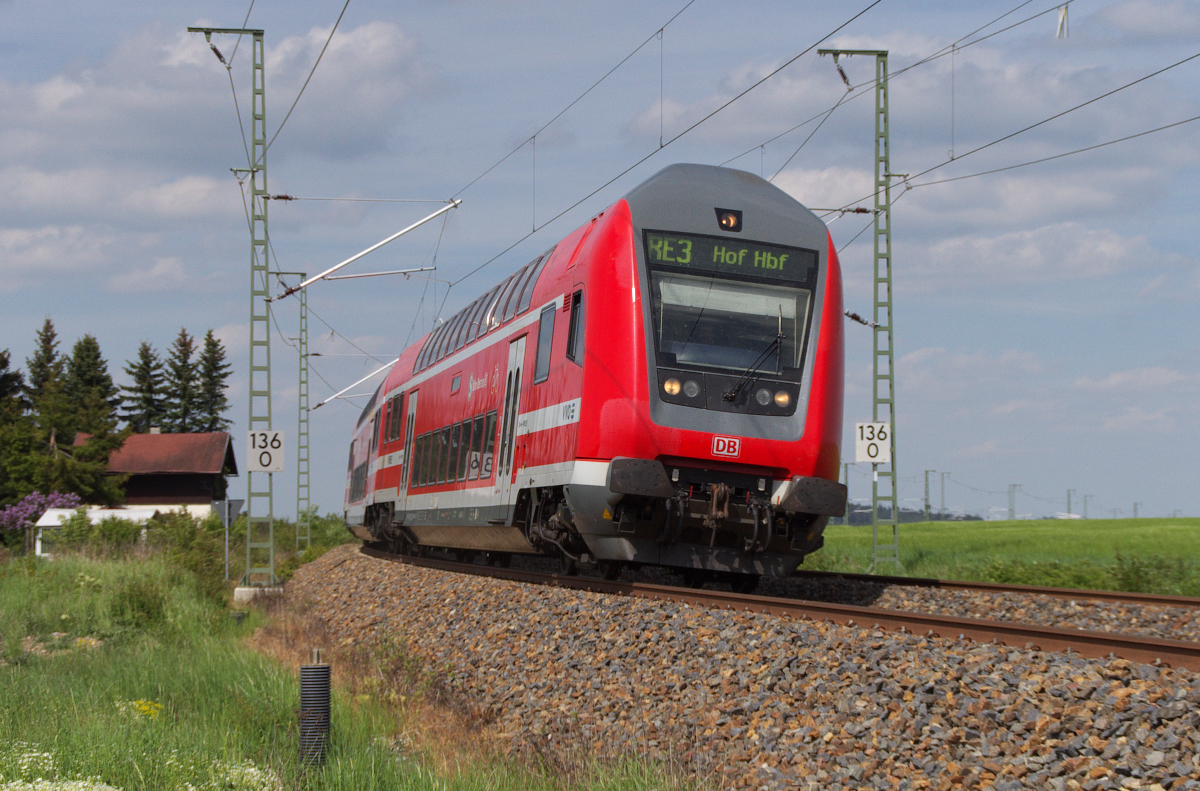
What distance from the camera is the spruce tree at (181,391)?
93688mm

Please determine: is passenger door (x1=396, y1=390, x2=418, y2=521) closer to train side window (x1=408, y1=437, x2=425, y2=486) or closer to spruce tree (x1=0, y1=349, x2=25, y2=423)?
train side window (x1=408, y1=437, x2=425, y2=486)

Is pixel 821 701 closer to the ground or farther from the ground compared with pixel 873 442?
closer to the ground

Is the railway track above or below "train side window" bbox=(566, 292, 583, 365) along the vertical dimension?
below

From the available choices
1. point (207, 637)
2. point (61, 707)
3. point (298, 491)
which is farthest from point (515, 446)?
point (298, 491)

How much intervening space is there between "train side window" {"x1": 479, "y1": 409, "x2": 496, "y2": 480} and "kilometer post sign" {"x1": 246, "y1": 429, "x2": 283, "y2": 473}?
6.30 meters

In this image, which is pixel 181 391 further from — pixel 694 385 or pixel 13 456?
pixel 694 385

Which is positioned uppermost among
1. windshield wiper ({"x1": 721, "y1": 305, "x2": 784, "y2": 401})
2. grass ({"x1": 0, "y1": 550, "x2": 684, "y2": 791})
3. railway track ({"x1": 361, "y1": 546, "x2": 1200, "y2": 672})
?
windshield wiper ({"x1": 721, "y1": 305, "x2": 784, "y2": 401})

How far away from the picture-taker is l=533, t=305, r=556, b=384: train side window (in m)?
13.8

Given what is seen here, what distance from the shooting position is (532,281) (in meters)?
15.5

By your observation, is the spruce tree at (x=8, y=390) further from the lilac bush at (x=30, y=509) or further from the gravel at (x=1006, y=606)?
the gravel at (x=1006, y=606)

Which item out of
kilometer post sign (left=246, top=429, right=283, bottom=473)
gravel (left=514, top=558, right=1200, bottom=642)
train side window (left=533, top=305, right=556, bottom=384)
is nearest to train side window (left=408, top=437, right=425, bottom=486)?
kilometer post sign (left=246, top=429, right=283, bottom=473)

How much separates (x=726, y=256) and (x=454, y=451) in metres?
7.23

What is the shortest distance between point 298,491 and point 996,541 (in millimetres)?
25501

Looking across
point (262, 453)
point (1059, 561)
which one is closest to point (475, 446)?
point (262, 453)
